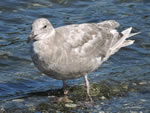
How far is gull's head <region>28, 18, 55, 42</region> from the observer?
7.33 metres

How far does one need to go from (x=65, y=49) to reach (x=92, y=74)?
91.5 inches

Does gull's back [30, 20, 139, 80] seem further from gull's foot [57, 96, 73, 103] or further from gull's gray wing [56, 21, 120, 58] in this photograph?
gull's foot [57, 96, 73, 103]

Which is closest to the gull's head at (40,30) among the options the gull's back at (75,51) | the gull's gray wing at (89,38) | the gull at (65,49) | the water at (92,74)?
the gull at (65,49)

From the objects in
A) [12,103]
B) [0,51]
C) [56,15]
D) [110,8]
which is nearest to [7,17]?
[56,15]

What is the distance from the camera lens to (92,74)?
9.80 meters

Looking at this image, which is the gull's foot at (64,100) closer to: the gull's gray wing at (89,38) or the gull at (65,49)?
the gull at (65,49)

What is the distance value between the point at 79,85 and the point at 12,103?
1848 mm

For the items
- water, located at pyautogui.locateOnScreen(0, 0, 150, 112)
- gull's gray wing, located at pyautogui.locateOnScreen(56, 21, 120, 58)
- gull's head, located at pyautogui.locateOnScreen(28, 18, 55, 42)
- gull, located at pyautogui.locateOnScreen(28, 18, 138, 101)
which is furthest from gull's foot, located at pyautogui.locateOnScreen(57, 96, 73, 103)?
Result: gull's head, located at pyautogui.locateOnScreen(28, 18, 55, 42)

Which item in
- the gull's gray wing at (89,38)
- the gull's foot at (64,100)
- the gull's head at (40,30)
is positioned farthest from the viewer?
the gull's foot at (64,100)

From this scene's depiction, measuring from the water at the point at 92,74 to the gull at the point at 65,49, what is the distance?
81 centimetres

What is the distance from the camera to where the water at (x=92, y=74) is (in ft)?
27.2

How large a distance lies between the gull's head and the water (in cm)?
152

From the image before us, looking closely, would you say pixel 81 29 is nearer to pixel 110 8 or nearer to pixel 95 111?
pixel 95 111

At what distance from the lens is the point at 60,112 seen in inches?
304
